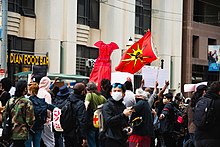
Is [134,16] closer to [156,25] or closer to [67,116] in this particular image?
[156,25]

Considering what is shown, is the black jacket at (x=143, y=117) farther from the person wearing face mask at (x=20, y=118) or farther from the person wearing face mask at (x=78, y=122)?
the person wearing face mask at (x=20, y=118)

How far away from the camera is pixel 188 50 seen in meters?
49.3

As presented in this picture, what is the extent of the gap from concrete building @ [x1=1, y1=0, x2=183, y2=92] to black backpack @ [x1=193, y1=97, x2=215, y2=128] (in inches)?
712

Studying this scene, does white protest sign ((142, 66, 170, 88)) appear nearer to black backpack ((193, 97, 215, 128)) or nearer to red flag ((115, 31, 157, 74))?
red flag ((115, 31, 157, 74))

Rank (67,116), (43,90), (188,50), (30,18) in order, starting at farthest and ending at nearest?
1. (188,50)
2. (30,18)
3. (43,90)
4. (67,116)

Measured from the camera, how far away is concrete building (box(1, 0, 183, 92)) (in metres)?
33.0

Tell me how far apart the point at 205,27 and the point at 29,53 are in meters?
23.9

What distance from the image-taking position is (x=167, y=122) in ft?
49.4

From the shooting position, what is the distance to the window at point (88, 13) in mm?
36781

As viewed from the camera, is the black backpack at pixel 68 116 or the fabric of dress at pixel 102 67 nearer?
the black backpack at pixel 68 116

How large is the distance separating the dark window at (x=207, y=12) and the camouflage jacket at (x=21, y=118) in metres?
44.6

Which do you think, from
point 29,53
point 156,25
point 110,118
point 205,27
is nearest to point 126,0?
point 156,25

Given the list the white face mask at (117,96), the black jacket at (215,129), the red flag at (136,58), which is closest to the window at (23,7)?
the red flag at (136,58)

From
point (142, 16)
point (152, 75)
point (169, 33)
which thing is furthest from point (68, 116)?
point (169, 33)
